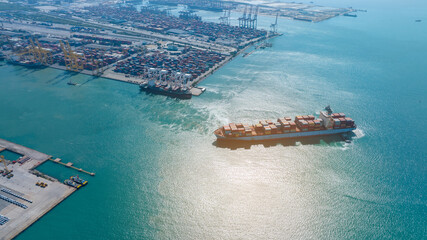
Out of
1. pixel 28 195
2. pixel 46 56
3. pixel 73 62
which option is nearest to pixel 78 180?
pixel 28 195

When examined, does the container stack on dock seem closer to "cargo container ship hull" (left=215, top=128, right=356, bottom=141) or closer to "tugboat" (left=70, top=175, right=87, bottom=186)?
"cargo container ship hull" (left=215, top=128, right=356, bottom=141)

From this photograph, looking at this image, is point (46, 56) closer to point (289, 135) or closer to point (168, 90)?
point (168, 90)

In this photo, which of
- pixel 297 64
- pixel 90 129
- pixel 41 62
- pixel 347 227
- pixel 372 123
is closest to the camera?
pixel 347 227

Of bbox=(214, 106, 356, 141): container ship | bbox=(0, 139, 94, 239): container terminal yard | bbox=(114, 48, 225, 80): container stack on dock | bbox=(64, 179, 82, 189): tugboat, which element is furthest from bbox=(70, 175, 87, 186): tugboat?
bbox=(114, 48, 225, 80): container stack on dock

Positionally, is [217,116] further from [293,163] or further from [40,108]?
[40,108]

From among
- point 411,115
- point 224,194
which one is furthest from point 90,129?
point 411,115
